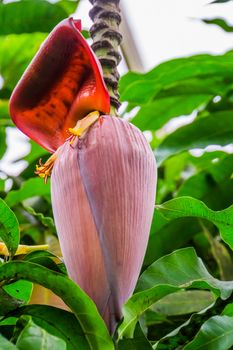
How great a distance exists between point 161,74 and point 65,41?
419mm

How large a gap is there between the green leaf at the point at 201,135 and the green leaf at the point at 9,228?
0.42 meters

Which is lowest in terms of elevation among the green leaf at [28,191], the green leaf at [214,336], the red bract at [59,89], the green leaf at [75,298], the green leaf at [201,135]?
the green leaf at [201,135]

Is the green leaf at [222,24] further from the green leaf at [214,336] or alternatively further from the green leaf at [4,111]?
the green leaf at [214,336]

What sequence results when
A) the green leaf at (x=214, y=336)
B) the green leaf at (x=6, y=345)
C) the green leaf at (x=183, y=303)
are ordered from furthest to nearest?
the green leaf at (x=183, y=303)
the green leaf at (x=214, y=336)
the green leaf at (x=6, y=345)

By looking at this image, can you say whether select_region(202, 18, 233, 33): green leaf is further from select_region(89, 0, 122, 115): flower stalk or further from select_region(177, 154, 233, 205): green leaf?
select_region(89, 0, 122, 115): flower stalk

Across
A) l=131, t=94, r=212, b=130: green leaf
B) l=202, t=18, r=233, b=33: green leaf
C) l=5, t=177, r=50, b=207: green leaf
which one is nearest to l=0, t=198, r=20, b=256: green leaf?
l=5, t=177, r=50, b=207: green leaf

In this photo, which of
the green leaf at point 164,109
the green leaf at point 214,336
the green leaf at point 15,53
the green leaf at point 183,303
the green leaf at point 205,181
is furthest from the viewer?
the green leaf at point 15,53

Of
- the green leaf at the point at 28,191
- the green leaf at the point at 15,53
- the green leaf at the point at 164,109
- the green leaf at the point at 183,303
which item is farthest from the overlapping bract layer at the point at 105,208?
the green leaf at the point at 15,53

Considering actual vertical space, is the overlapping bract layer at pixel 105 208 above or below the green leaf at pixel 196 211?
above

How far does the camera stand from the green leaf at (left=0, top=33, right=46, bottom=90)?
1.17 metres

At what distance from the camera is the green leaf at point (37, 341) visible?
1.20ft

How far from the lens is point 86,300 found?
0.39 meters

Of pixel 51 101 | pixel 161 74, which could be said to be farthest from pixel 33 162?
pixel 51 101

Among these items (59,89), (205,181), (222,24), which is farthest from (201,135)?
(59,89)
